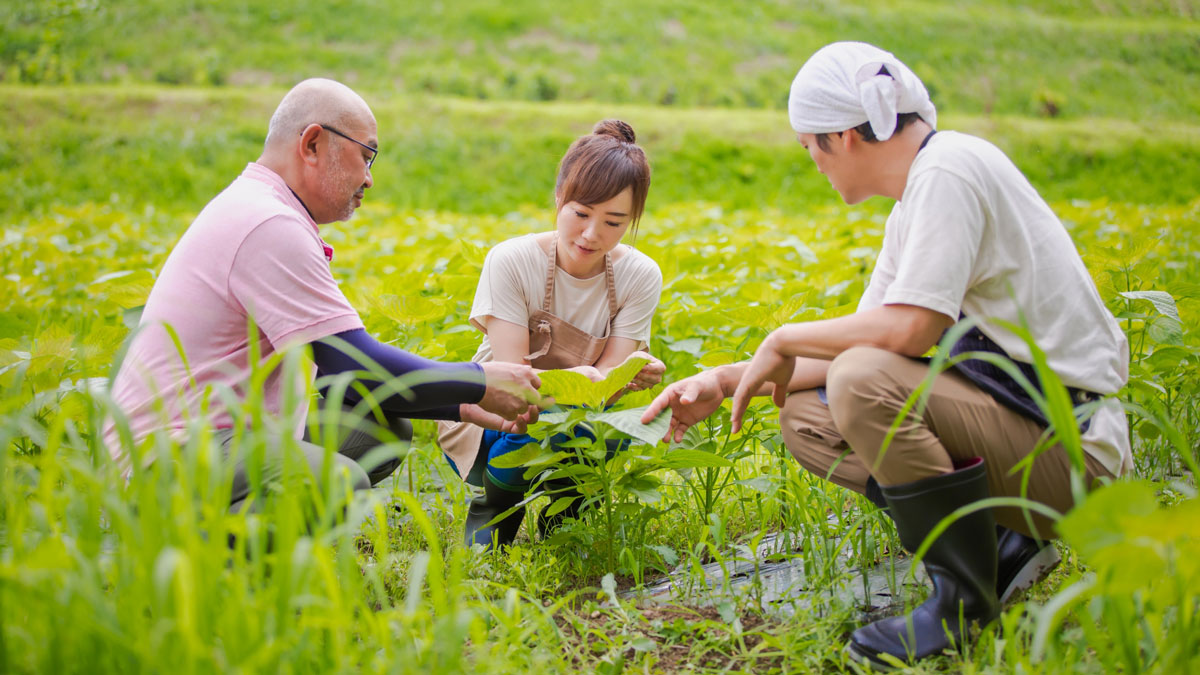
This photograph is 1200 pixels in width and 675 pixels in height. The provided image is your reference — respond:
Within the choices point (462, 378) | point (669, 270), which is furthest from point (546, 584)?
point (669, 270)

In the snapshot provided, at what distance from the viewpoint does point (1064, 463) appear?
152 centimetres

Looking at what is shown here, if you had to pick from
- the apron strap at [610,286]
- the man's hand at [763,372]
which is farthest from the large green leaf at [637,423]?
the apron strap at [610,286]

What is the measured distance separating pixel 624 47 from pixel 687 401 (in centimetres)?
1521

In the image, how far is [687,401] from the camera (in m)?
1.69

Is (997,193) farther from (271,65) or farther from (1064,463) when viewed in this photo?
(271,65)

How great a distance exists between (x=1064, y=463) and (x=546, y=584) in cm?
99

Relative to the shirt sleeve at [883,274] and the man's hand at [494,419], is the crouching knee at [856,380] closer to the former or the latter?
the shirt sleeve at [883,274]

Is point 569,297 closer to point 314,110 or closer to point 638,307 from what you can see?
point 638,307

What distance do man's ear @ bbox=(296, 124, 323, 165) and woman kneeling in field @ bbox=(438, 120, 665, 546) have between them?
0.46m

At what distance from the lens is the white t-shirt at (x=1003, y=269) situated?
1460 mm

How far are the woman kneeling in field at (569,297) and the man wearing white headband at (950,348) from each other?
546mm

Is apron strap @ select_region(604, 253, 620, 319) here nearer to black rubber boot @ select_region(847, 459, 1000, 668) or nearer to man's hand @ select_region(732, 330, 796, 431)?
man's hand @ select_region(732, 330, 796, 431)

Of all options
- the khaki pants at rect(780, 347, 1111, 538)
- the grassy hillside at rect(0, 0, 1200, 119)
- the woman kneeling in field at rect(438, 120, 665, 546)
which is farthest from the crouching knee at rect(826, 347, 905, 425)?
the grassy hillside at rect(0, 0, 1200, 119)

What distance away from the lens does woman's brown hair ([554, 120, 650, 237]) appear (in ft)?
6.82
